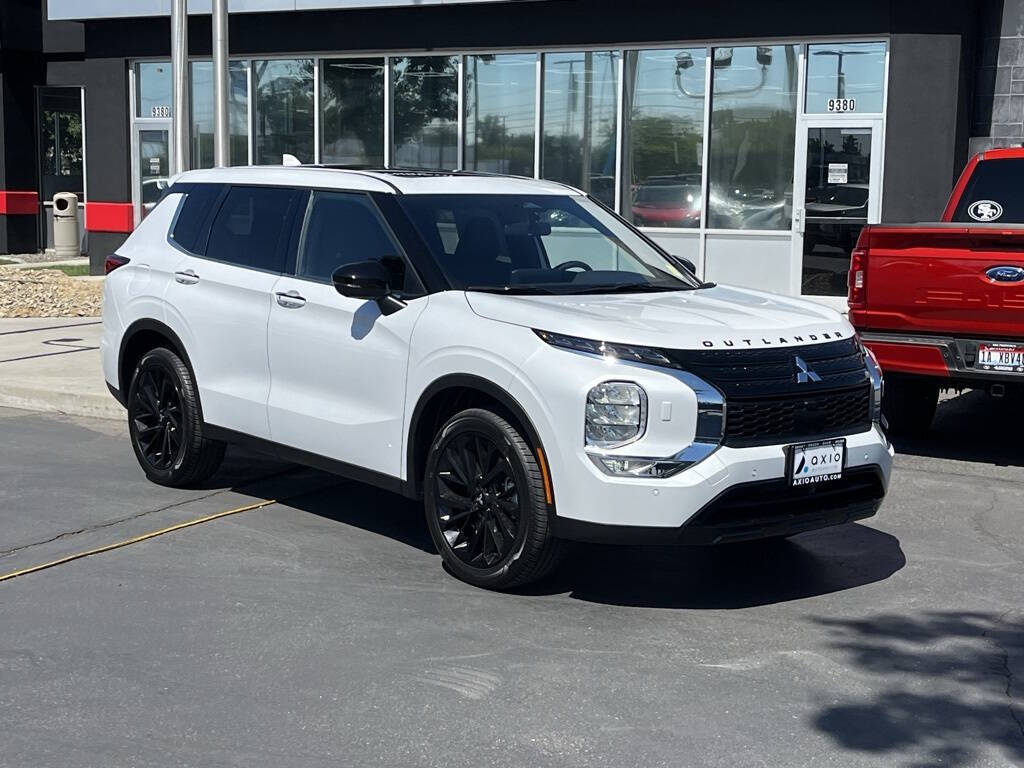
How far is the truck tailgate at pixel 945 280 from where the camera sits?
27.1ft

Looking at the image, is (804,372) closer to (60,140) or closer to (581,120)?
(581,120)

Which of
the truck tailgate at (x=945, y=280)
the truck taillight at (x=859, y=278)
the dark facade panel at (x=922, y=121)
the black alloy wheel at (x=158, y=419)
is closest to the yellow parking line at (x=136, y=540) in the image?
the black alloy wheel at (x=158, y=419)

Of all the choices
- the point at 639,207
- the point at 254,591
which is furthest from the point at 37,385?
the point at 639,207

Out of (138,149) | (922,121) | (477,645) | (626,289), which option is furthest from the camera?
(138,149)

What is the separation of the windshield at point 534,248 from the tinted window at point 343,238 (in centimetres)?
19

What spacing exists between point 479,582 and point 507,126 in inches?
560

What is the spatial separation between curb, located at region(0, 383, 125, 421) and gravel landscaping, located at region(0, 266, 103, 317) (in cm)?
588

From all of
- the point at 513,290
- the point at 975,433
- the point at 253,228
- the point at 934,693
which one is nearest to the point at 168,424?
the point at 253,228

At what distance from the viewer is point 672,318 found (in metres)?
5.84

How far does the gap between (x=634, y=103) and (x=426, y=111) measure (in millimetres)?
3239

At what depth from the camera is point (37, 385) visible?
36.0ft

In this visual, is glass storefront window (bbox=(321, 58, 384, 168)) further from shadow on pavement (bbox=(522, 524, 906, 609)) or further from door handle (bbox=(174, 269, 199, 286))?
shadow on pavement (bbox=(522, 524, 906, 609))

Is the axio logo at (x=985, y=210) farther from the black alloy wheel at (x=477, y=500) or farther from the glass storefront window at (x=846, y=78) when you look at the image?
the glass storefront window at (x=846, y=78)

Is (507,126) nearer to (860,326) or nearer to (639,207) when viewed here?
(639,207)
